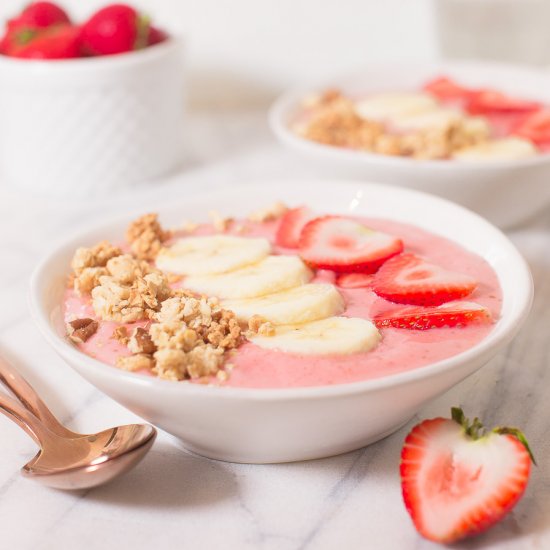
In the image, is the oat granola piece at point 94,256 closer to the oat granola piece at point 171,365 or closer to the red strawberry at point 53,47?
the oat granola piece at point 171,365

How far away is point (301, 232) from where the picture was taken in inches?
49.2

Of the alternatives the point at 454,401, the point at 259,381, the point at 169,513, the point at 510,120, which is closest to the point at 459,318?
the point at 454,401

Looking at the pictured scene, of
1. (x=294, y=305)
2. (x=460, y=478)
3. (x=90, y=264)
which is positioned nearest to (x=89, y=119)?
(x=90, y=264)

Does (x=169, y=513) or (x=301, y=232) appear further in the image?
(x=301, y=232)

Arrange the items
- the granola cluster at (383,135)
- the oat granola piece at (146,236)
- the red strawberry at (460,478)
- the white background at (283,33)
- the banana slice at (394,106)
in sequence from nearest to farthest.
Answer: the red strawberry at (460,478) → the oat granola piece at (146,236) → the granola cluster at (383,135) → the banana slice at (394,106) → the white background at (283,33)

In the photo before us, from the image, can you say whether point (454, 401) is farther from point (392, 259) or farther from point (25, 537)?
point (25, 537)

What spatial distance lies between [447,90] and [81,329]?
47.9 inches

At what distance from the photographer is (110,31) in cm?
181

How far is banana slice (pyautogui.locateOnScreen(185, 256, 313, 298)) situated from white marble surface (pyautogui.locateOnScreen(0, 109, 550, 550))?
19cm

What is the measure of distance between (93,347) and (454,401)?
1.48 feet

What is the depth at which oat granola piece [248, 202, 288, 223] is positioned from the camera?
4.38 feet

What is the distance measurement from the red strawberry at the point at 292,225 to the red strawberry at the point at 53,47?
705mm

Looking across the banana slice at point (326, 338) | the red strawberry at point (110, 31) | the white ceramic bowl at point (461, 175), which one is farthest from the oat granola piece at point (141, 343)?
the red strawberry at point (110, 31)

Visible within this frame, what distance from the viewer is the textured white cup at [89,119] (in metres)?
1.75
